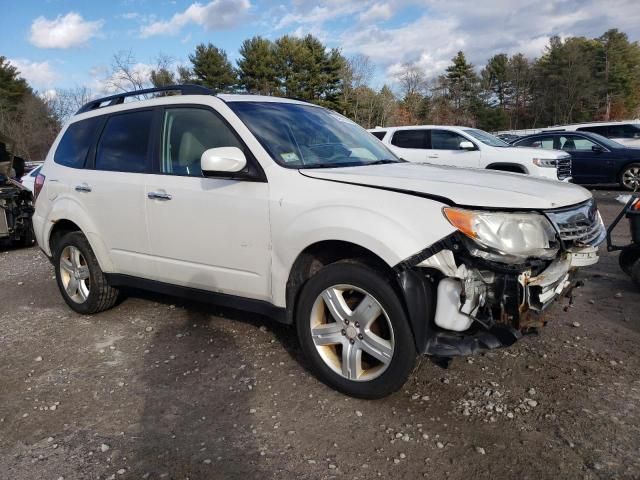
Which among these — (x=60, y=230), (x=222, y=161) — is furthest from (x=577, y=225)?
(x=60, y=230)

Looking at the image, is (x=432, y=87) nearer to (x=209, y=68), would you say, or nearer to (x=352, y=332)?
(x=209, y=68)

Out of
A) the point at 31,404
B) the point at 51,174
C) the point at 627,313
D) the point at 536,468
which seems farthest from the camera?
the point at 51,174

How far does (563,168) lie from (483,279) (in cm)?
913

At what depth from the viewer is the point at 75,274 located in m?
4.63

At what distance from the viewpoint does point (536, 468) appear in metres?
2.29

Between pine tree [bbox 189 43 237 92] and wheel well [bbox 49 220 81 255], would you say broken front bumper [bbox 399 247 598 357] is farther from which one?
pine tree [bbox 189 43 237 92]

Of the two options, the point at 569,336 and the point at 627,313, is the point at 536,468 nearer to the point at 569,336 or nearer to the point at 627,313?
the point at 569,336

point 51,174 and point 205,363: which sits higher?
point 51,174

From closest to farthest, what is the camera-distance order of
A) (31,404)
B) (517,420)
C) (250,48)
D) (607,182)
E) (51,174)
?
(517,420) → (31,404) → (51,174) → (607,182) → (250,48)

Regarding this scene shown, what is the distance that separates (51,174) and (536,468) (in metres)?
4.66

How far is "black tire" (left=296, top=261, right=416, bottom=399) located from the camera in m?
2.68

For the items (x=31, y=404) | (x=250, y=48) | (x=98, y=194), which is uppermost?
(x=250, y=48)

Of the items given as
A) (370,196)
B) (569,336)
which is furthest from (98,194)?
(569,336)

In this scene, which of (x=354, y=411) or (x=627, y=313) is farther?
(x=627, y=313)
